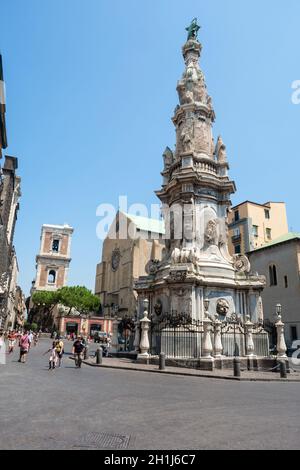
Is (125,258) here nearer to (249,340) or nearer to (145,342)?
(145,342)

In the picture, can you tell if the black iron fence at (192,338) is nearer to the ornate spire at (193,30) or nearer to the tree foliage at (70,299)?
the ornate spire at (193,30)

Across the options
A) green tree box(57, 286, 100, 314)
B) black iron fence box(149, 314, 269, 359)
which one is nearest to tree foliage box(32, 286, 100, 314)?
green tree box(57, 286, 100, 314)

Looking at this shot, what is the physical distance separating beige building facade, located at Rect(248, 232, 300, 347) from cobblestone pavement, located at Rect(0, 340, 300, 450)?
24706mm

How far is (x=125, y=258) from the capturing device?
235 ft

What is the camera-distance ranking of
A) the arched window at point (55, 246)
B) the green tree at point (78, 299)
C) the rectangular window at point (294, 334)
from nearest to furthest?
1. the rectangular window at point (294, 334)
2. the green tree at point (78, 299)
3. the arched window at point (55, 246)

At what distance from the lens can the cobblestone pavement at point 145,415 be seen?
518cm

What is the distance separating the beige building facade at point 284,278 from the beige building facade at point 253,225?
4.66 m

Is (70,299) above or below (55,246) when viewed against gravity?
below

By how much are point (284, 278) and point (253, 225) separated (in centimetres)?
1102

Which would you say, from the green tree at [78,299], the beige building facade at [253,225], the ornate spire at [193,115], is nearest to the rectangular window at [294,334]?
the beige building facade at [253,225]

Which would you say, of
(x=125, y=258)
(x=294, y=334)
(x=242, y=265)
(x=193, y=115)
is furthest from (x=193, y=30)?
(x=125, y=258)

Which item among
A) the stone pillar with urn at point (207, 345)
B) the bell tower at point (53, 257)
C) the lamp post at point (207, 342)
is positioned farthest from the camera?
the bell tower at point (53, 257)

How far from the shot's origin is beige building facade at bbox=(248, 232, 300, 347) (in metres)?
34.3
